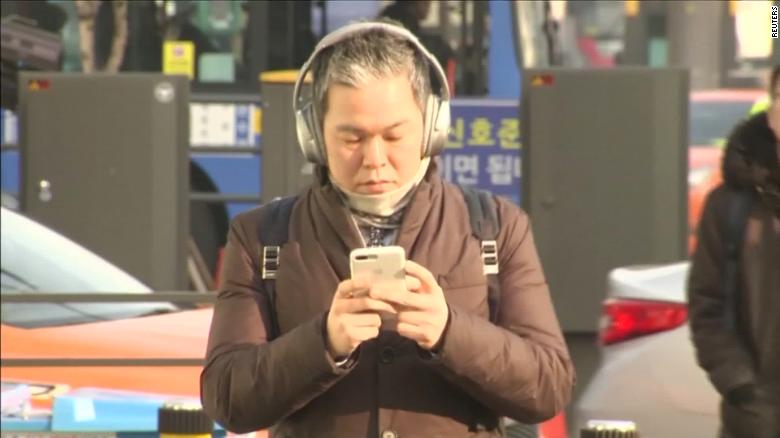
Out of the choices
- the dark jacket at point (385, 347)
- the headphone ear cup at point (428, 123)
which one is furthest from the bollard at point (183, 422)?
the headphone ear cup at point (428, 123)

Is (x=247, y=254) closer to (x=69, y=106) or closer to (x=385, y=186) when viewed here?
(x=385, y=186)

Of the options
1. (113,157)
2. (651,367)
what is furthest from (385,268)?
→ (113,157)

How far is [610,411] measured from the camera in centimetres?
667

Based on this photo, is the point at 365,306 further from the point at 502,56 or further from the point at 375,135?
the point at 502,56

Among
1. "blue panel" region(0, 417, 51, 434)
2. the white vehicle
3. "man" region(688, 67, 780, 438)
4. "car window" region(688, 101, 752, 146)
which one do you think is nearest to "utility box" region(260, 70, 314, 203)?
"car window" region(688, 101, 752, 146)

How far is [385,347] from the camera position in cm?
277

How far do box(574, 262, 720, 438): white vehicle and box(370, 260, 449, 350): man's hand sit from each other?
12.7 feet

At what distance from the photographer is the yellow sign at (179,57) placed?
11.4 m

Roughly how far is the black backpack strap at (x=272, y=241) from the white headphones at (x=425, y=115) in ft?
0.36

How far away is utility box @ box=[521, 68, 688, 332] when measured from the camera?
9.85 metres

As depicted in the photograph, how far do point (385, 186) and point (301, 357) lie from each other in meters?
0.30

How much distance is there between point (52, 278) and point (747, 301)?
4.07 meters

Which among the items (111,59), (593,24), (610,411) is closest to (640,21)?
(593,24)

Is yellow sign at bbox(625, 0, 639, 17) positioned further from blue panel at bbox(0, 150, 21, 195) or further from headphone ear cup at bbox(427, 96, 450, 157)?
headphone ear cup at bbox(427, 96, 450, 157)
